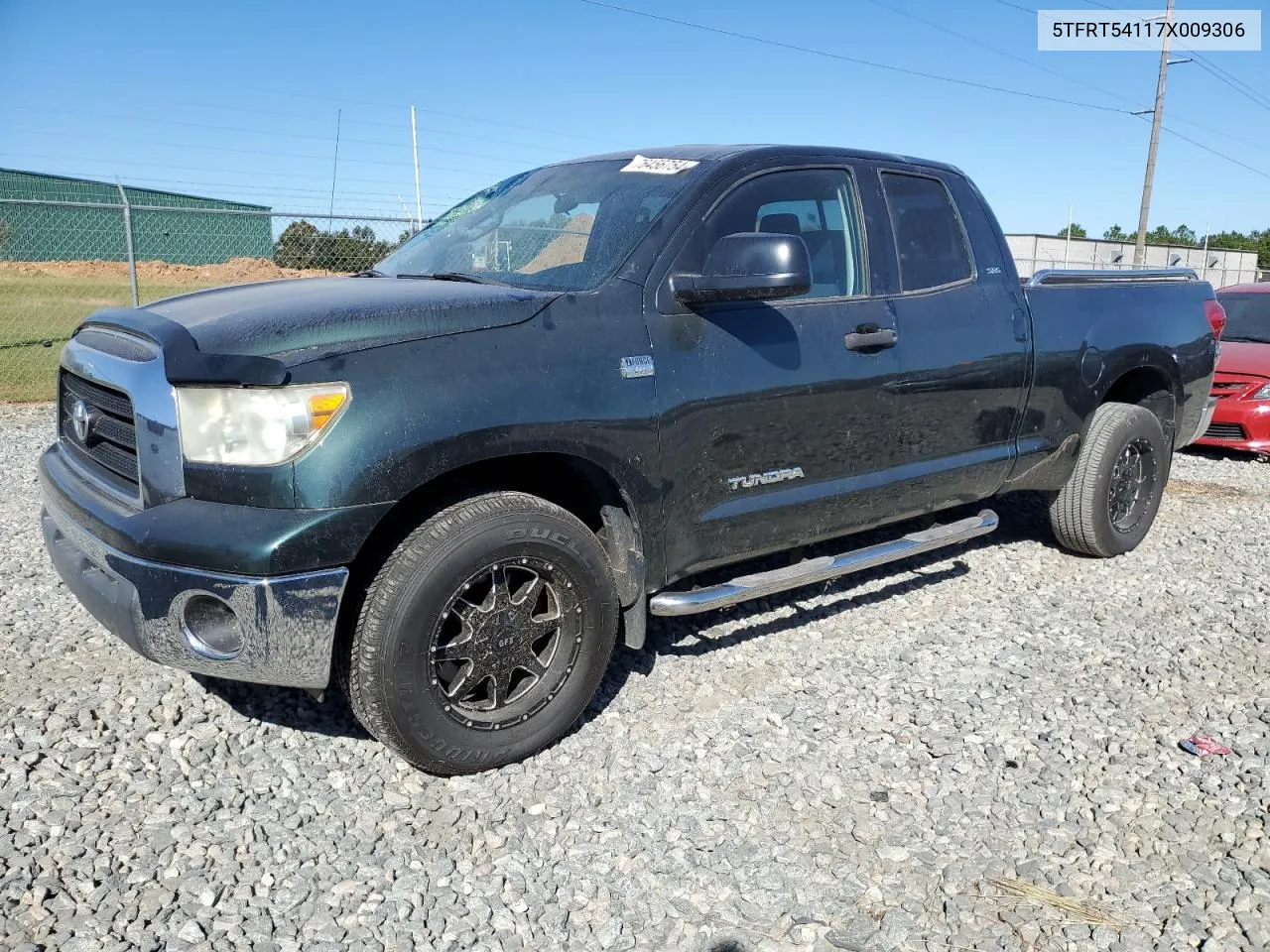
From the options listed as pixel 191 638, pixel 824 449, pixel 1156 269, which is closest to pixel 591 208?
pixel 824 449

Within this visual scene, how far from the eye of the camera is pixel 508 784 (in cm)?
291

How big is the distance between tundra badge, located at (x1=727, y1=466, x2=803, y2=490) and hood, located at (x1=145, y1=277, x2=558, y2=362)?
35.5 inches

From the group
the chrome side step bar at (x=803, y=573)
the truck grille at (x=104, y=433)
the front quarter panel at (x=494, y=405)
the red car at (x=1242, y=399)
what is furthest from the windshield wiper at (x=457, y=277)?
the red car at (x=1242, y=399)

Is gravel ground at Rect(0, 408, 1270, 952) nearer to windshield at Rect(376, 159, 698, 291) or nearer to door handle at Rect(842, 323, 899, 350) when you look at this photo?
door handle at Rect(842, 323, 899, 350)

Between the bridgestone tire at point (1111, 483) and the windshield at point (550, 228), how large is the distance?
2.73 m

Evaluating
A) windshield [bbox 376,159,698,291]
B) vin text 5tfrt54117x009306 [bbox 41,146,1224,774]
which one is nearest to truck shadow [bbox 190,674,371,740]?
vin text 5tfrt54117x009306 [bbox 41,146,1224,774]

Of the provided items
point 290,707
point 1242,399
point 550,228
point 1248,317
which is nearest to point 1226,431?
point 1242,399

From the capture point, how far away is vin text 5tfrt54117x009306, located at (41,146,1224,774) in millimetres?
2523

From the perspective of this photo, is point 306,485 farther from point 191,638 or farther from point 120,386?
point 120,386

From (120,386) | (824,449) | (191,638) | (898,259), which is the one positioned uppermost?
(898,259)

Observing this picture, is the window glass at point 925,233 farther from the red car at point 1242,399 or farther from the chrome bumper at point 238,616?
the red car at point 1242,399

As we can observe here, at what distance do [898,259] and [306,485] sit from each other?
8.43ft

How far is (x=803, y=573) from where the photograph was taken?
358 cm

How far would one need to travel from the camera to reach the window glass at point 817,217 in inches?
140
